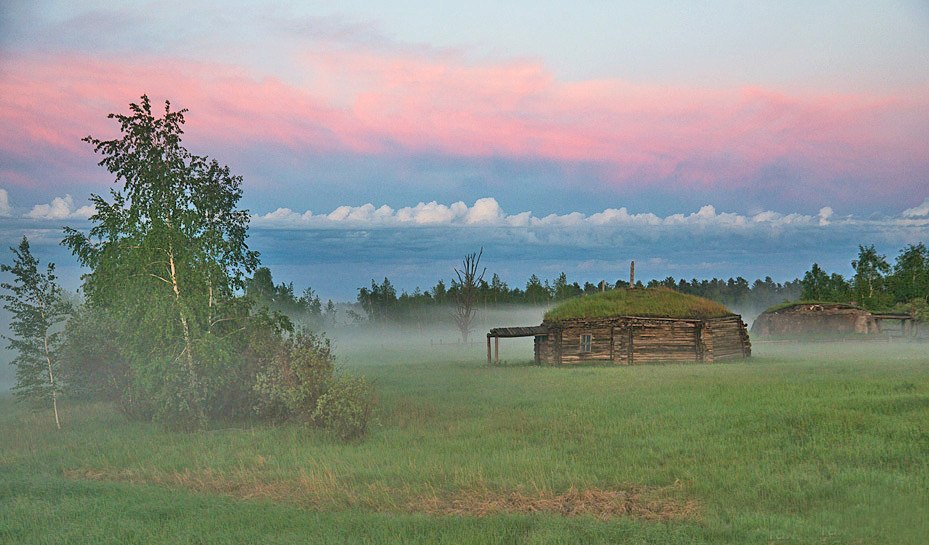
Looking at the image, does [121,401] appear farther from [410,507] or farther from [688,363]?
[688,363]

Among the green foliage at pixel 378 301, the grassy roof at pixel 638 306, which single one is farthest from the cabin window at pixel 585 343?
the green foliage at pixel 378 301

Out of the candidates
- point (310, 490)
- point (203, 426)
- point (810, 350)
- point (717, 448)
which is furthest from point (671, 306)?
point (310, 490)

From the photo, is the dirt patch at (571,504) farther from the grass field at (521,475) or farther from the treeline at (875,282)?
the treeline at (875,282)

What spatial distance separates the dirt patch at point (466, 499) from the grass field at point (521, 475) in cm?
5

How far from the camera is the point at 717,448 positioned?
57.4 feet

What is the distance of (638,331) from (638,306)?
2023 mm

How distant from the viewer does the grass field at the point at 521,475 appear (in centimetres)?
1202

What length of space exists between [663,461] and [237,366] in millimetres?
15564

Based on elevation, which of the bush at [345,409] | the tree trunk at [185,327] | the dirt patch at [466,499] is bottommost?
the dirt patch at [466,499]

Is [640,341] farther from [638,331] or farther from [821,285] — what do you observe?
[821,285]

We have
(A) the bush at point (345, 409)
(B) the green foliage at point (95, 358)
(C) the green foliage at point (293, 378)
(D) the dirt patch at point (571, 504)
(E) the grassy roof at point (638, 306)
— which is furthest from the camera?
(E) the grassy roof at point (638, 306)

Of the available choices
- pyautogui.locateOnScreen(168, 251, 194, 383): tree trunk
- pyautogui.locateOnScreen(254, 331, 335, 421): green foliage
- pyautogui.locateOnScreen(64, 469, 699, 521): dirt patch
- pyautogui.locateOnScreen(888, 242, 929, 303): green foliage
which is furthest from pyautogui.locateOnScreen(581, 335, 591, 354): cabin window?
pyautogui.locateOnScreen(888, 242, 929, 303): green foliage

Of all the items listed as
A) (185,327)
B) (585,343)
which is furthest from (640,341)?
(185,327)

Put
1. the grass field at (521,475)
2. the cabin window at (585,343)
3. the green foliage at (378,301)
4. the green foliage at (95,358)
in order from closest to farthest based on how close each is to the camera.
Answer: the grass field at (521,475) < the green foliage at (95,358) < the cabin window at (585,343) < the green foliage at (378,301)
